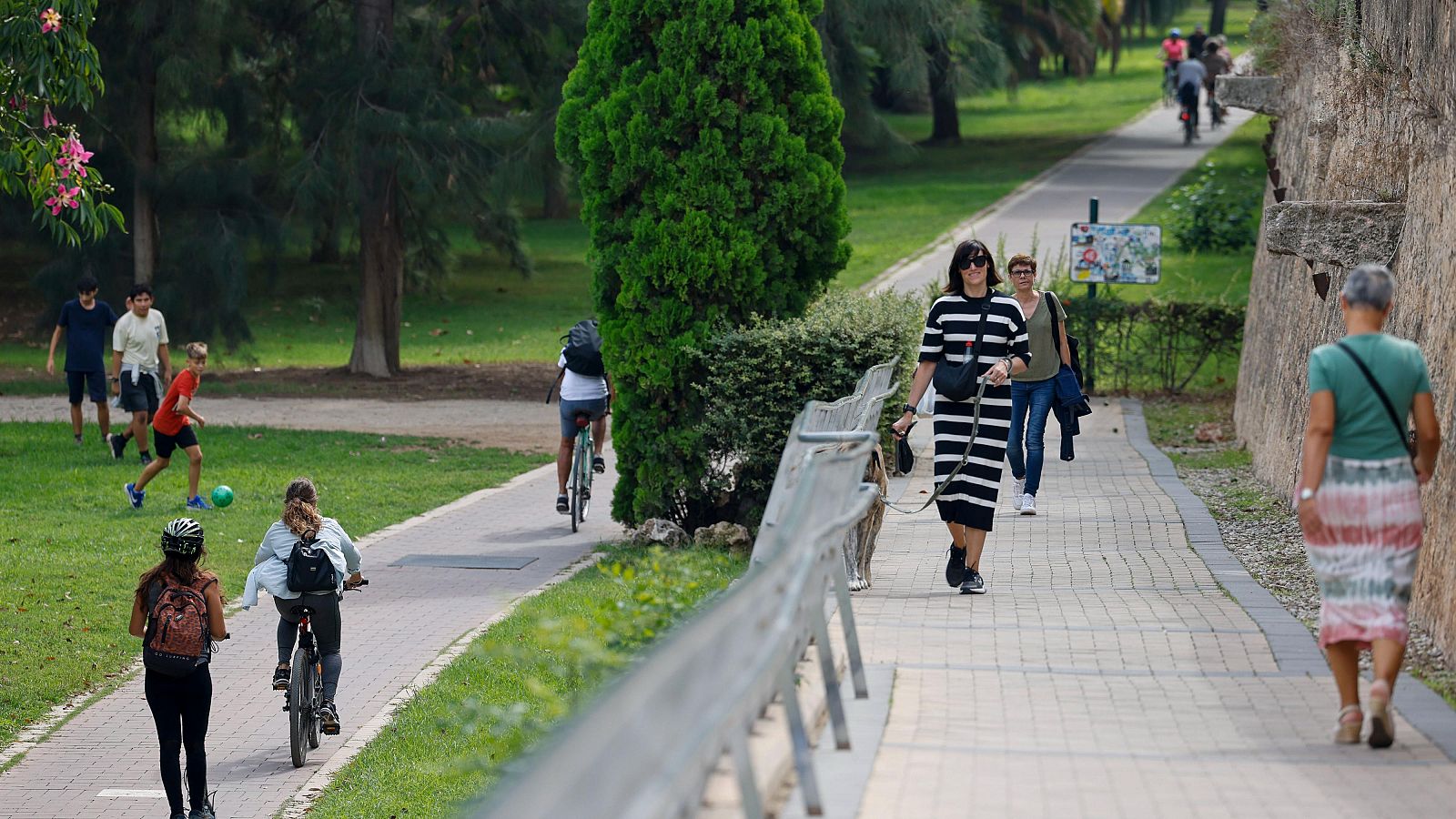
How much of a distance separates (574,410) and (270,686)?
16.4 feet

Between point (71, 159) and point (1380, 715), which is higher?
point (71, 159)

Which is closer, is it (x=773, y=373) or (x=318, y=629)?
(x=318, y=629)

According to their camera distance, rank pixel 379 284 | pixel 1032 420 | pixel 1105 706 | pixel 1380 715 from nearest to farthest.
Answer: pixel 1380 715, pixel 1105 706, pixel 1032 420, pixel 379 284

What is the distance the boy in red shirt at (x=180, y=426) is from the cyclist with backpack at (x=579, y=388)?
3.03 m

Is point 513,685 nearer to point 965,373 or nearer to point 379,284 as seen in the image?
point 965,373

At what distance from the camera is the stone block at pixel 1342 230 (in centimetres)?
967

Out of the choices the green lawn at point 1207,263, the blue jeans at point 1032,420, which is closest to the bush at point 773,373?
the blue jeans at point 1032,420

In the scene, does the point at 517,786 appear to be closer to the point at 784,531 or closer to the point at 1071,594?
the point at 784,531

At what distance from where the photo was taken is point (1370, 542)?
5.33m

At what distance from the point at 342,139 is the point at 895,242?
14.8 metres

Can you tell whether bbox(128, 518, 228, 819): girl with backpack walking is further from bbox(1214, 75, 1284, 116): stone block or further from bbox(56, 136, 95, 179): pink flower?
bbox(1214, 75, 1284, 116): stone block

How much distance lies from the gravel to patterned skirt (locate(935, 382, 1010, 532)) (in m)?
1.52

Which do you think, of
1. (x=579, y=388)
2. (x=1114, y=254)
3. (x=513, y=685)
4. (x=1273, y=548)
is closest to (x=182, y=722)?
(x=513, y=685)

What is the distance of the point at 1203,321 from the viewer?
2045 cm
